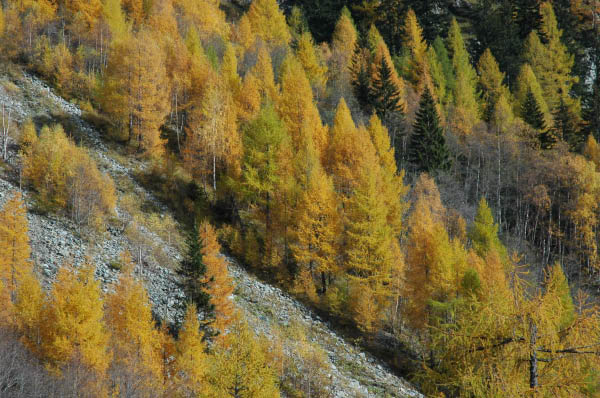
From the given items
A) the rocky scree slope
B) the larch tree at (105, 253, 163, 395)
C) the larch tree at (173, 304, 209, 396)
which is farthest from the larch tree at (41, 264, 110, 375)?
the larch tree at (173, 304, 209, 396)

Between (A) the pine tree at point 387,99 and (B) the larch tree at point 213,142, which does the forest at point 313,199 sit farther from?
(A) the pine tree at point 387,99

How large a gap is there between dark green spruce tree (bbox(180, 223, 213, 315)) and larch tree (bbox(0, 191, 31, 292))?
28.1ft

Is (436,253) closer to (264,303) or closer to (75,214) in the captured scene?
(264,303)

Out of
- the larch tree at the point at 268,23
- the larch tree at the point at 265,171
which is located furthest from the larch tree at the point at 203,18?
the larch tree at the point at 265,171

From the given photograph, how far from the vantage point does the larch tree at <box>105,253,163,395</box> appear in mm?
21453

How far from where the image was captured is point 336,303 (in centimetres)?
3409

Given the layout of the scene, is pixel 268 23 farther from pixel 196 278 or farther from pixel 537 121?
pixel 196 278

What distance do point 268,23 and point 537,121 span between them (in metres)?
45.4

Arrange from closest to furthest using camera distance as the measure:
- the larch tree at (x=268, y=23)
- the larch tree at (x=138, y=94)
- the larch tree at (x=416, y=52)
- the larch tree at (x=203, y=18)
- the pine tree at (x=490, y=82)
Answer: the larch tree at (x=138, y=94) < the pine tree at (x=490, y=82) < the larch tree at (x=416, y=52) < the larch tree at (x=203, y=18) < the larch tree at (x=268, y=23)

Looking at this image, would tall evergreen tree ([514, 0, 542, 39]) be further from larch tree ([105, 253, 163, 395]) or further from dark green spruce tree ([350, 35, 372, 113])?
larch tree ([105, 253, 163, 395])

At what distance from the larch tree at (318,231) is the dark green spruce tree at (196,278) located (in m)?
8.58

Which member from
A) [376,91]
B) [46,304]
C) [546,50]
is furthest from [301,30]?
[46,304]

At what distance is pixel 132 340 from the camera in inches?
945

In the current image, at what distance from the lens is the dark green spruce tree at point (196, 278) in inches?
1108
